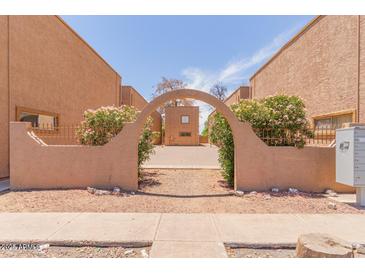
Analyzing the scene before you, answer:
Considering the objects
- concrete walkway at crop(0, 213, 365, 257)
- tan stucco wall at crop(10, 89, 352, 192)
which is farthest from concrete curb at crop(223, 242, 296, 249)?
tan stucco wall at crop(10, 89, 352, 192)

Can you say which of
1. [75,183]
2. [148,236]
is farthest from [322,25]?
[75,183]

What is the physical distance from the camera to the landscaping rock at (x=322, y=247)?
2658mm

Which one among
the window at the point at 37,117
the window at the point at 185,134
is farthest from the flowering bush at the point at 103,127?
the window at the point at 185,134

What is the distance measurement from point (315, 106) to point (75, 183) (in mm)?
11431

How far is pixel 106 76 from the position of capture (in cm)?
1798

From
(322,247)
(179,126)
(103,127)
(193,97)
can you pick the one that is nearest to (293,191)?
(322,247)

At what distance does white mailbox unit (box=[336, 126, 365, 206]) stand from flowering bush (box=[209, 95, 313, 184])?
44.0 inches

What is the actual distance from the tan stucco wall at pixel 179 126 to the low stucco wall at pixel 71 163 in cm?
2298

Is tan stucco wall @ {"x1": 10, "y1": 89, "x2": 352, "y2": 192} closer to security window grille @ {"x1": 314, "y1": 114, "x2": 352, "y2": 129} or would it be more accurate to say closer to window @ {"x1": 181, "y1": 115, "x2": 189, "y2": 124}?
security window grille @ {"x1": 314, "y1": 114, "x2": 352, "y2": 129}

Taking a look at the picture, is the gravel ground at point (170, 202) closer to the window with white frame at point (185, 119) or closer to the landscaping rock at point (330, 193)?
the landscaping rock at point (330, 193)

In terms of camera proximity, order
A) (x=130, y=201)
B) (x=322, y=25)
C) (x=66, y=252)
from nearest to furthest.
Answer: (x=66, y=252) → (x=130, y=201) → (x=322, y=25)

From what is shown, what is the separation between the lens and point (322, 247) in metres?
2.78

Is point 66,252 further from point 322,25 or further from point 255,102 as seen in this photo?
point 322,25

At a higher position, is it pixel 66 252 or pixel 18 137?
pixel 18 137
